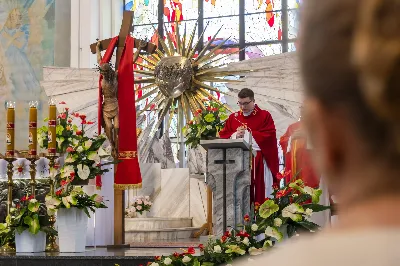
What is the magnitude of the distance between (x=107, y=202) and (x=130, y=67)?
1.60 meters

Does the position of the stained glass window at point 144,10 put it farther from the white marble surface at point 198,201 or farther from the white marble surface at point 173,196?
the white marble surface at point 198,201

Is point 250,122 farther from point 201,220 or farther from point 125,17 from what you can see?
point 201,220

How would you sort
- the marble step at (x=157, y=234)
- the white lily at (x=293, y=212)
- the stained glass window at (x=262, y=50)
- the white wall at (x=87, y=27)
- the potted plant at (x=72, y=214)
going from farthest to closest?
the stained glass window at (x=262, y=50)
the white wall at (x=87, y=27)
the marble step at (x=157, y=234)
the potted plant at (x=72, y=214)
the white lily at (x=293, y=212)

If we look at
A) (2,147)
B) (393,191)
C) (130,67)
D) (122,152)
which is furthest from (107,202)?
(393,191)

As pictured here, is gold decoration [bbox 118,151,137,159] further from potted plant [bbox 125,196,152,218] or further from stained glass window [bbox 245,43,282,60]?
stained glass window [bbox 245,43,282,60]

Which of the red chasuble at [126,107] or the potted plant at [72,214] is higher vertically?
the red chasuble at [126,107]

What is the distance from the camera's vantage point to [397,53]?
488 millimetres

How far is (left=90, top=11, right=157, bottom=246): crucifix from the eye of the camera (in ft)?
25.4

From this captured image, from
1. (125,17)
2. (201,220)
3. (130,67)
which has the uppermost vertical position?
(125,17)

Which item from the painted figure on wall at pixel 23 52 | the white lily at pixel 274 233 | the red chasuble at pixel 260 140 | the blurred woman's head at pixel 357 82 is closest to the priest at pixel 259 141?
the red chasuble at pixel 260 140

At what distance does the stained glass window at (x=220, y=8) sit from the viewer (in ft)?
48.8

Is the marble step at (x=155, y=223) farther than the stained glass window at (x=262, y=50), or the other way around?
the stained glass window at (x=262, y=50)

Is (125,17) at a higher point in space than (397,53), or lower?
higher

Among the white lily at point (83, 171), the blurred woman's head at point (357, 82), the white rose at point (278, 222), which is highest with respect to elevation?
the blurred woman's head at point (357, 82)
